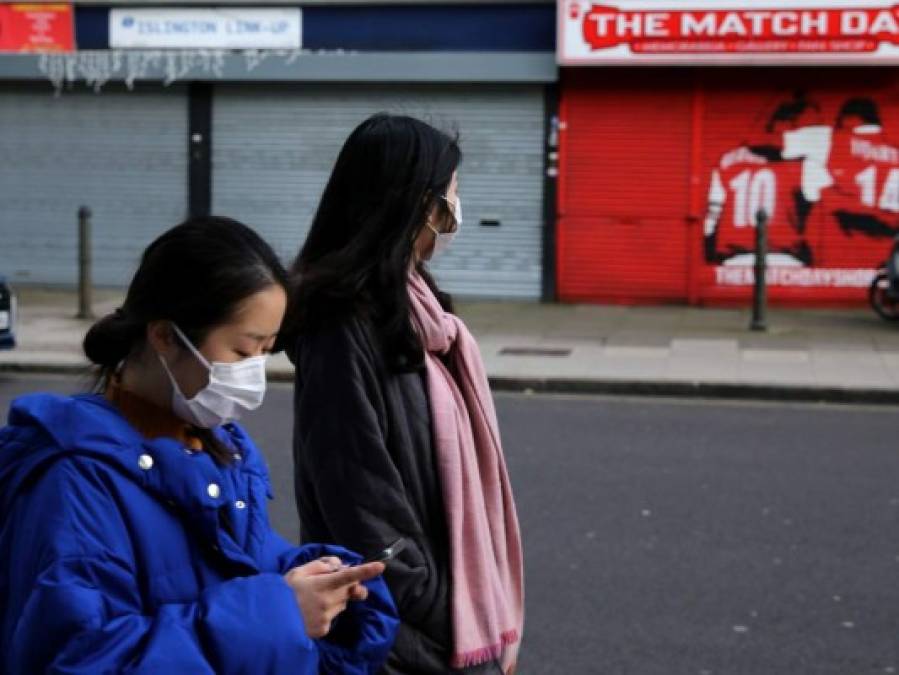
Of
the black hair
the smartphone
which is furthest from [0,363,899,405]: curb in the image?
the smartphone

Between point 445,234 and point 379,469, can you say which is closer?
point 379,469

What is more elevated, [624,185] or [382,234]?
[382,234]

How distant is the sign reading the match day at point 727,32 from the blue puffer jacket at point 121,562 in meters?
15.6

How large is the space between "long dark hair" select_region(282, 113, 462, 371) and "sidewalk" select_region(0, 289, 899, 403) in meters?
9.58

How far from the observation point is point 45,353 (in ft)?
45.8

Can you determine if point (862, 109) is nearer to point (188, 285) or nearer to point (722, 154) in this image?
point (722, 154)

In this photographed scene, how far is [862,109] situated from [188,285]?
16.1 metres

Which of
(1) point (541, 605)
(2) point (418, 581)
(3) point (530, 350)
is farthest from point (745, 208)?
(2) point (418, 581)

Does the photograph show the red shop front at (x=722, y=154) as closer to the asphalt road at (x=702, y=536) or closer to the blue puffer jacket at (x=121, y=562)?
the asphalt road at (x=702, y=536)

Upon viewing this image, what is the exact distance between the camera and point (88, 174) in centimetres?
1917

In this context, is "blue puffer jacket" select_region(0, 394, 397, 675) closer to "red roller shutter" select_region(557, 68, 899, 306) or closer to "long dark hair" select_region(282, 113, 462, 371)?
"long dark hair" select_region(282, 113, 462, 371)

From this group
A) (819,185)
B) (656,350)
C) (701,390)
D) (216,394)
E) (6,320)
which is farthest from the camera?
A: (819,185)

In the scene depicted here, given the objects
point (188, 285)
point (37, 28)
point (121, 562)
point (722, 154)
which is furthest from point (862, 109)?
point (121, 562)

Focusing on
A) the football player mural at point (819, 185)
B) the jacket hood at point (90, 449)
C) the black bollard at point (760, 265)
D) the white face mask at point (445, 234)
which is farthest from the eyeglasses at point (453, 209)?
the football player mural at point (819, 185)
